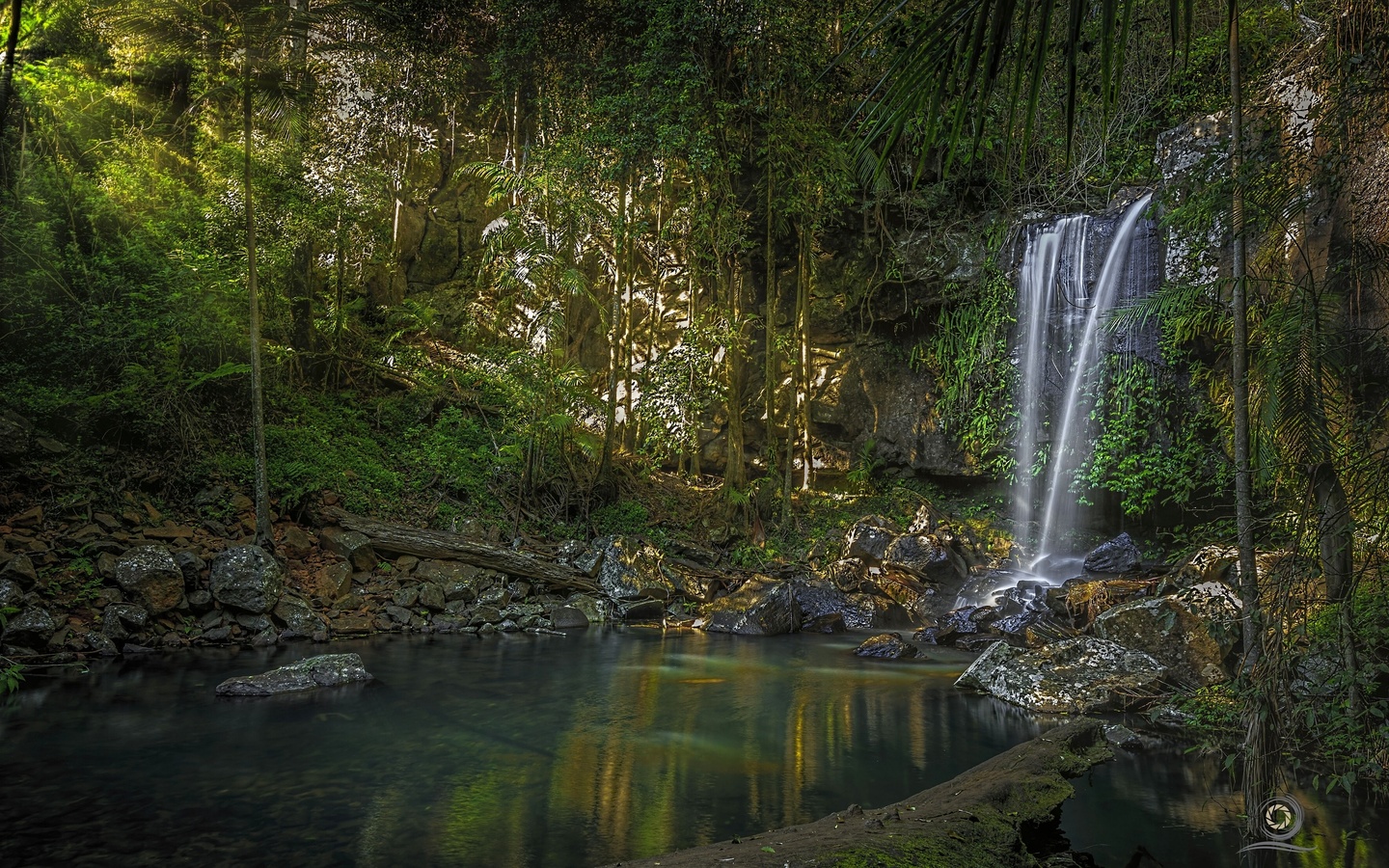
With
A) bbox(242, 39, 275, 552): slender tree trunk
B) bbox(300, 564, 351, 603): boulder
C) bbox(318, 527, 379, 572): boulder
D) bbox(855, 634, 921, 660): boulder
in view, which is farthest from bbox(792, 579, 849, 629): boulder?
bbox(242, 39, 275, 552): slender tree trunk

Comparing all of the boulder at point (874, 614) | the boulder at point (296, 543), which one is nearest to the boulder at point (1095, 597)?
the boulder at point (874, 614)

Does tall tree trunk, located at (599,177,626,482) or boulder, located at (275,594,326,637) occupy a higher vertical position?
tall tree trunk, located at (599,177,626,482)

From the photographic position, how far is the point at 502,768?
226 inches

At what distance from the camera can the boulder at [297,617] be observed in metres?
10.1

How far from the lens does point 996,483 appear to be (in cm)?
1717

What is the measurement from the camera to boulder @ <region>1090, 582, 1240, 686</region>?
759 centimetres

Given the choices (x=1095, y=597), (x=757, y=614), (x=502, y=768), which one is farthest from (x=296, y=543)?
(x=1095, y=597)

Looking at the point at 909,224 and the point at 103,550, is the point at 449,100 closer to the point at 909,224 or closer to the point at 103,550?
the point at 909,224

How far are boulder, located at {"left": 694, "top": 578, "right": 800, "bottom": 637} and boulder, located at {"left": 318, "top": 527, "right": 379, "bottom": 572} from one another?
5161mm

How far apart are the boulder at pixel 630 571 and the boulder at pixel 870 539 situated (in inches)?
138

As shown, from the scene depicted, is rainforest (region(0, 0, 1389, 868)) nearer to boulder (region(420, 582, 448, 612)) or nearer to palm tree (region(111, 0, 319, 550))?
palm tree (region(111, 0, 319, 550))

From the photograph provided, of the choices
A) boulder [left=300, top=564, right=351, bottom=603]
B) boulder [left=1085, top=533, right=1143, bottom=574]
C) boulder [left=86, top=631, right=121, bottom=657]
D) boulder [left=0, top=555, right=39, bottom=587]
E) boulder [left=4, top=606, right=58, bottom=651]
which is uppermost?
→ boulder [left=1085, top=533, right=1143, bottom=574]

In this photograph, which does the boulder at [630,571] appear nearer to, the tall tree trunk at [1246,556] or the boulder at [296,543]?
the boulder at [296,543]

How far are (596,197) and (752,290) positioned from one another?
5.21 meters
